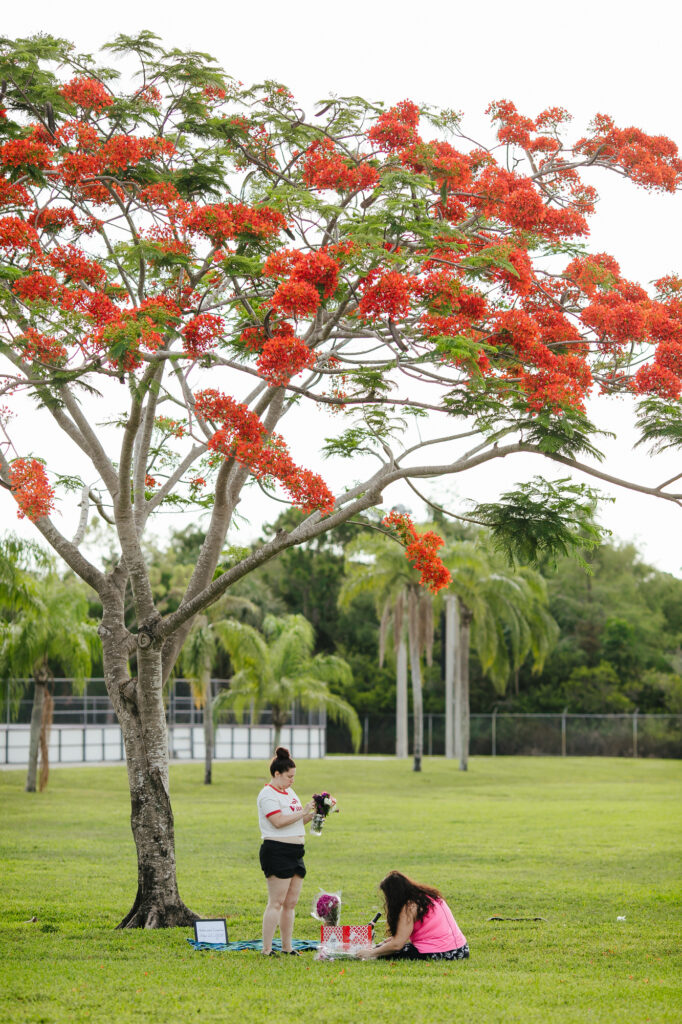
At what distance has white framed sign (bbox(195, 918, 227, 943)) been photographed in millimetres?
9211

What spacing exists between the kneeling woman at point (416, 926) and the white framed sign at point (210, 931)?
1.23 metres

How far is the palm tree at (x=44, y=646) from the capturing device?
25531 mm

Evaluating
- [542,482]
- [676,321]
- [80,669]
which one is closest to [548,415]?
[542,482]

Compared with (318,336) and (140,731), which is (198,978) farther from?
(318,336)

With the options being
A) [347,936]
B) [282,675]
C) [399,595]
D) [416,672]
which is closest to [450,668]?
[416,672]

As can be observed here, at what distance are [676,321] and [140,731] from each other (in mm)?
6163

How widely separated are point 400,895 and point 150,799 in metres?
2.86

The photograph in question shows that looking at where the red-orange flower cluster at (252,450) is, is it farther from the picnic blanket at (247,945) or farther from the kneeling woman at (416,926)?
the picnic blanket at (247,945)

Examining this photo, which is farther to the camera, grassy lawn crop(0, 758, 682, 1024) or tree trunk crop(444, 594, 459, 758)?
tree trunk crop(444, 594, 459, 758)

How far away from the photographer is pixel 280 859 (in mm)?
8414

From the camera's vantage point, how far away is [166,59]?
11109 millimetres

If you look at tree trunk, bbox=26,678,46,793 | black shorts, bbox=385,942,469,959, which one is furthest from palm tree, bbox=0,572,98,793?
black shorts, bbox=385,942,469,959

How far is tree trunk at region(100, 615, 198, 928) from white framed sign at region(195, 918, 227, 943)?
92 centimetres

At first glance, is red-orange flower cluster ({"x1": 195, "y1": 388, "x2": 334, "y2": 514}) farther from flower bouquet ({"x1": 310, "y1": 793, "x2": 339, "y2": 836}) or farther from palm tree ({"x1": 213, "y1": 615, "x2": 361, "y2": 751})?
palm tree ({"x1": 213, "y1": 615, "x2": 361, "y2": 751})
